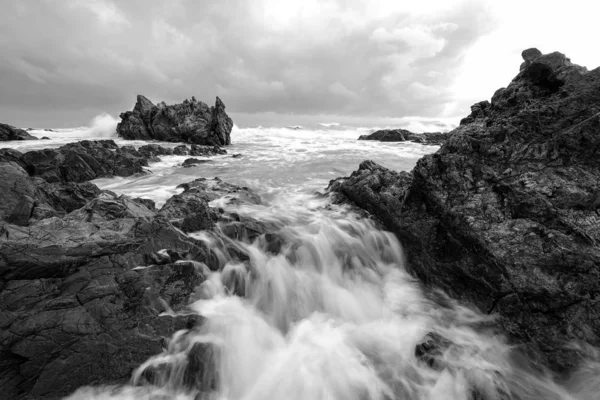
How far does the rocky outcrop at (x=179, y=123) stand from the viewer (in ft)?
136

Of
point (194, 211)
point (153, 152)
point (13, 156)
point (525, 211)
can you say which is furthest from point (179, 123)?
point (525, 211)

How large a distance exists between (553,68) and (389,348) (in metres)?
7.50

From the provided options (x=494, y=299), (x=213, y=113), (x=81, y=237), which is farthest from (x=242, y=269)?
(x=213, y=113)

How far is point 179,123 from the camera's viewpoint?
43.0 meters

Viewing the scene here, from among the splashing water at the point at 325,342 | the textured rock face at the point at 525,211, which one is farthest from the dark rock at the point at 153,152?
the textured rock face at the point at 525,211

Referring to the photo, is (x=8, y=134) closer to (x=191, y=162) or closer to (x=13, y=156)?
(x=191, y=162)

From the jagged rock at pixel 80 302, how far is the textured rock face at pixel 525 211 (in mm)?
5493

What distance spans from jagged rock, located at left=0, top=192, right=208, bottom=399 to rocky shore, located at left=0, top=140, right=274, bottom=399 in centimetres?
1

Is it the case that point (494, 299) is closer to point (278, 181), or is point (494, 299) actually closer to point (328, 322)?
point (328, 322)

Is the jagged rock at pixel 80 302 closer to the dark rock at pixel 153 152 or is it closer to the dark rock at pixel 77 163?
the dark rock at pixel 77 163

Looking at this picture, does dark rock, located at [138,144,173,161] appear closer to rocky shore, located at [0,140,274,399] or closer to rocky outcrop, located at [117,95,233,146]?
rocky outcrop, located at [117,95,233,146]

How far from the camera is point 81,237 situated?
15.6 ft

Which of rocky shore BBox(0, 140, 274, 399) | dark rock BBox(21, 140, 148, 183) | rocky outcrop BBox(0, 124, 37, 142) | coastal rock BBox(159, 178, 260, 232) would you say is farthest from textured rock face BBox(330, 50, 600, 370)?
rocky outcrop BBox(0, 124, 37, 142)

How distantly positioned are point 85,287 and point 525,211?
788 centimetres
